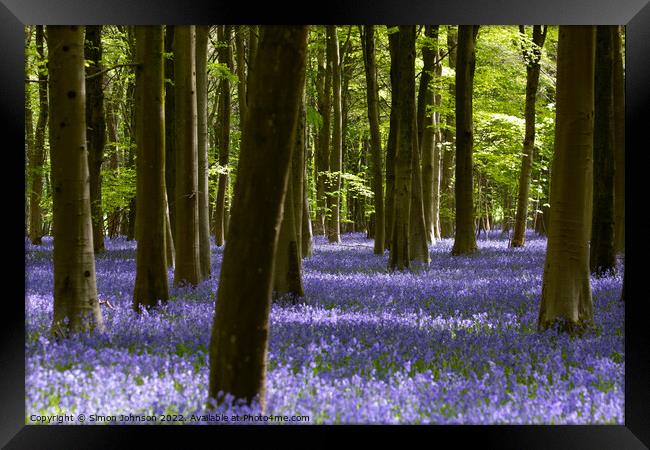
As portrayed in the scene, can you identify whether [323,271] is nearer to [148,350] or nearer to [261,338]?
[148,350]

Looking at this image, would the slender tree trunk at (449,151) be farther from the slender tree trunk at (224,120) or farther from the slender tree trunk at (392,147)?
the slender tree trunk at (224,120)

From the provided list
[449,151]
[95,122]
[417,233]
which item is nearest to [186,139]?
[417,233]

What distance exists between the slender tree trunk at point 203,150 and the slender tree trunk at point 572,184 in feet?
23.7

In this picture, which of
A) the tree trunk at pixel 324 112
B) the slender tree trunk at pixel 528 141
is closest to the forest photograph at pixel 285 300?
the slender tree trunk at pixel 528 141

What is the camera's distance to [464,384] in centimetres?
573

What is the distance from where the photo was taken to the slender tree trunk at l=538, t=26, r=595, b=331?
770 cm

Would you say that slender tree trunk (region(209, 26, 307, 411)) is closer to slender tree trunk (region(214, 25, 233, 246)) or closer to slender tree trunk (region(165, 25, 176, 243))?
slender tree trunk (region(165, 25, 176, 243))

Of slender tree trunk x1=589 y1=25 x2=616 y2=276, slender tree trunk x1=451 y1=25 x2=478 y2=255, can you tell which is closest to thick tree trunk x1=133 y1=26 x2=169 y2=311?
slender tree trunk x1=589 y1=25 x2=616 y2=276

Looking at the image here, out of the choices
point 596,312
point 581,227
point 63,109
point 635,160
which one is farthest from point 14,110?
point 596,312

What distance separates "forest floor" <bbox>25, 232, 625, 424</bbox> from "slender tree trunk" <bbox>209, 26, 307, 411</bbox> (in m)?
0.64

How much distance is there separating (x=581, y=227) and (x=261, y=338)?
4.80 metres

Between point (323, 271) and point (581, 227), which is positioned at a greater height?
point (581, 227)
